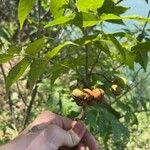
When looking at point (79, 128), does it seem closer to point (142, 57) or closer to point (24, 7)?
point (142, 57)

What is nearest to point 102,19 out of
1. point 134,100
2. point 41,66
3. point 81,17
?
point 81,17

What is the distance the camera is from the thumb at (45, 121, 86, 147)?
169cm

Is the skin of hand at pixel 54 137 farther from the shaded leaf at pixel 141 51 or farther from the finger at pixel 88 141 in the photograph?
the shaded leaf at pixel 141 51

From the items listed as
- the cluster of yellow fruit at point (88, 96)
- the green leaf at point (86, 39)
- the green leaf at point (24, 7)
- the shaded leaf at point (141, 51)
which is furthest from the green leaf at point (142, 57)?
the green leaf at point (24, 7)

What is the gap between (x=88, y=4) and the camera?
1410mm

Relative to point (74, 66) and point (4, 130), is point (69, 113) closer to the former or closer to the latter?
point (74, 66)

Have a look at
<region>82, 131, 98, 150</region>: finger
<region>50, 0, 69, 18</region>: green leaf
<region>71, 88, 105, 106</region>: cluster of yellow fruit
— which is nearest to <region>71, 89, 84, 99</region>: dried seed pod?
<region>71, 88, 105, 106</region>: cluster of yellow fruit

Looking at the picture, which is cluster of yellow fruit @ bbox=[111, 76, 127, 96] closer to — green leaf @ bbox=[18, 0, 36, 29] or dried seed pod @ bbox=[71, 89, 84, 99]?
dried seed pod @ bbox=[71, 89, 84, 99]

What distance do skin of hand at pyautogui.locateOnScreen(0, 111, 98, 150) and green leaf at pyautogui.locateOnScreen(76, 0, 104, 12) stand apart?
0.40 meters

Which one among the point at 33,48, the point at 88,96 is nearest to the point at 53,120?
the point at 88,96

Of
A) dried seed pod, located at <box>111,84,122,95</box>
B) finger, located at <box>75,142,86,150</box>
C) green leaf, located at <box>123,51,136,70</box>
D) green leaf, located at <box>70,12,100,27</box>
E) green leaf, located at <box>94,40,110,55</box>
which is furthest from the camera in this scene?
dried seed pod, located at <box>111,84,122,95</box>

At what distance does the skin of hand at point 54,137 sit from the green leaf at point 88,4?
403mm

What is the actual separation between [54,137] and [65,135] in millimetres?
40

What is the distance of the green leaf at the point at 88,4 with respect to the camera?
141 cm
